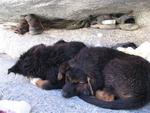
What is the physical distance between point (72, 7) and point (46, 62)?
785mm

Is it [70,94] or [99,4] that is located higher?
[99,4]

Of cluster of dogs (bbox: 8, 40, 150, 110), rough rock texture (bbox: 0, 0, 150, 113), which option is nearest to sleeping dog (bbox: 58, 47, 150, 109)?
cluster of dogs (bbox: 8, 40, 150, 110)

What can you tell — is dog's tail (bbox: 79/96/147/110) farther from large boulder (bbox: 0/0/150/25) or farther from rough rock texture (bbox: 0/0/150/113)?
large boulder (bbox: 0/0/150/25)

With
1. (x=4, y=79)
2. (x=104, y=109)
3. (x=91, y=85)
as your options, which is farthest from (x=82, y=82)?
(x=4, y=79)

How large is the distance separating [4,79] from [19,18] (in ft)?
3.17

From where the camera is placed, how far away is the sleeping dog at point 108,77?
1909mm

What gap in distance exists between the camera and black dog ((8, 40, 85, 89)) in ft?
7.38

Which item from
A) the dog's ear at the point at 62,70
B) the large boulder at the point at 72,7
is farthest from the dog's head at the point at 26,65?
the large boulder at the point at 72,7

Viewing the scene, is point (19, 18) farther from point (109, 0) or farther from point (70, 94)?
point (70, 94)

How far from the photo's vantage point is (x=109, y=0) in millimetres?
2768

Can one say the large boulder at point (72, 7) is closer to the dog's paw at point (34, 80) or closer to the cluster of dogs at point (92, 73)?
the cluster of dogs at point (92, 73)

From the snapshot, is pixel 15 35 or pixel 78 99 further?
pixel 15 35

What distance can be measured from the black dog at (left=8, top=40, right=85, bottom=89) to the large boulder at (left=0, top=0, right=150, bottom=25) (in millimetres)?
551

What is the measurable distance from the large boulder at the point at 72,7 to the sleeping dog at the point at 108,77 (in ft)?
2.33
